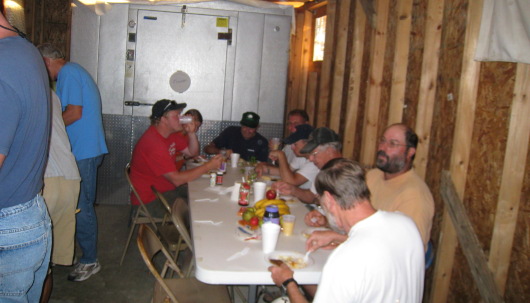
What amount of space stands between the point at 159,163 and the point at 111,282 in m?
1.24

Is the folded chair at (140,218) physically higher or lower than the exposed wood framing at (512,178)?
lower

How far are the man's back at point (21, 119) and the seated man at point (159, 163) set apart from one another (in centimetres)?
225

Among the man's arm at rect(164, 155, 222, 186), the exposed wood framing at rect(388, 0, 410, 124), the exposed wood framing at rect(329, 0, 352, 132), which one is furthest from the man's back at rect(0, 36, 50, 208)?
the exposed wood framing at rect(329, 0, 352, 132)

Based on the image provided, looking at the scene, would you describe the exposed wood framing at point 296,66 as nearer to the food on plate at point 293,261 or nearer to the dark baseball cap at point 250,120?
the dark baseball cap at point 250,120

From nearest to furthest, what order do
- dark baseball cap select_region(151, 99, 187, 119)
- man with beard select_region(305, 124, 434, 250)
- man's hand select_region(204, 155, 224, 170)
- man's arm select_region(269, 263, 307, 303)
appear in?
man's arm select_region(269, 263, 307, 303) < man with beard select_region(305, 124, 434, 250) < man's hand select_region(204, 155, 224, 170) < dark baseball cap select_region(151, 99, 187, 119)

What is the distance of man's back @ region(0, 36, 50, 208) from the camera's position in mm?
1684

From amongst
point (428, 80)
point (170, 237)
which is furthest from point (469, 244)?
point (170, 237)

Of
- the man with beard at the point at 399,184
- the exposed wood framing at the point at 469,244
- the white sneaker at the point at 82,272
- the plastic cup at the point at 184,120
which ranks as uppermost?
the plastic cup at the point at 184,120

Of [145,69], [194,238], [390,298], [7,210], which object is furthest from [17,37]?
[145,69]

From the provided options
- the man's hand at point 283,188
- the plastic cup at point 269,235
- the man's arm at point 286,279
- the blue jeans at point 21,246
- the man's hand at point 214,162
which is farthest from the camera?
the man's hand at point 214,162

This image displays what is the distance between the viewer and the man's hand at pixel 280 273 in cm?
208

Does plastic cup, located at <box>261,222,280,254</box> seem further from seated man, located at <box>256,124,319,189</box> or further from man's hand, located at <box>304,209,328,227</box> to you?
seated man, located at <box>256,124,319,189</box>

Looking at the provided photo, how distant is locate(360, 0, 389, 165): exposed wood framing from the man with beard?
136 centimetres

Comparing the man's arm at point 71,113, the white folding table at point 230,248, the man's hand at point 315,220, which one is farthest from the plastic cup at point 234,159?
the man's hand at point 315,220
